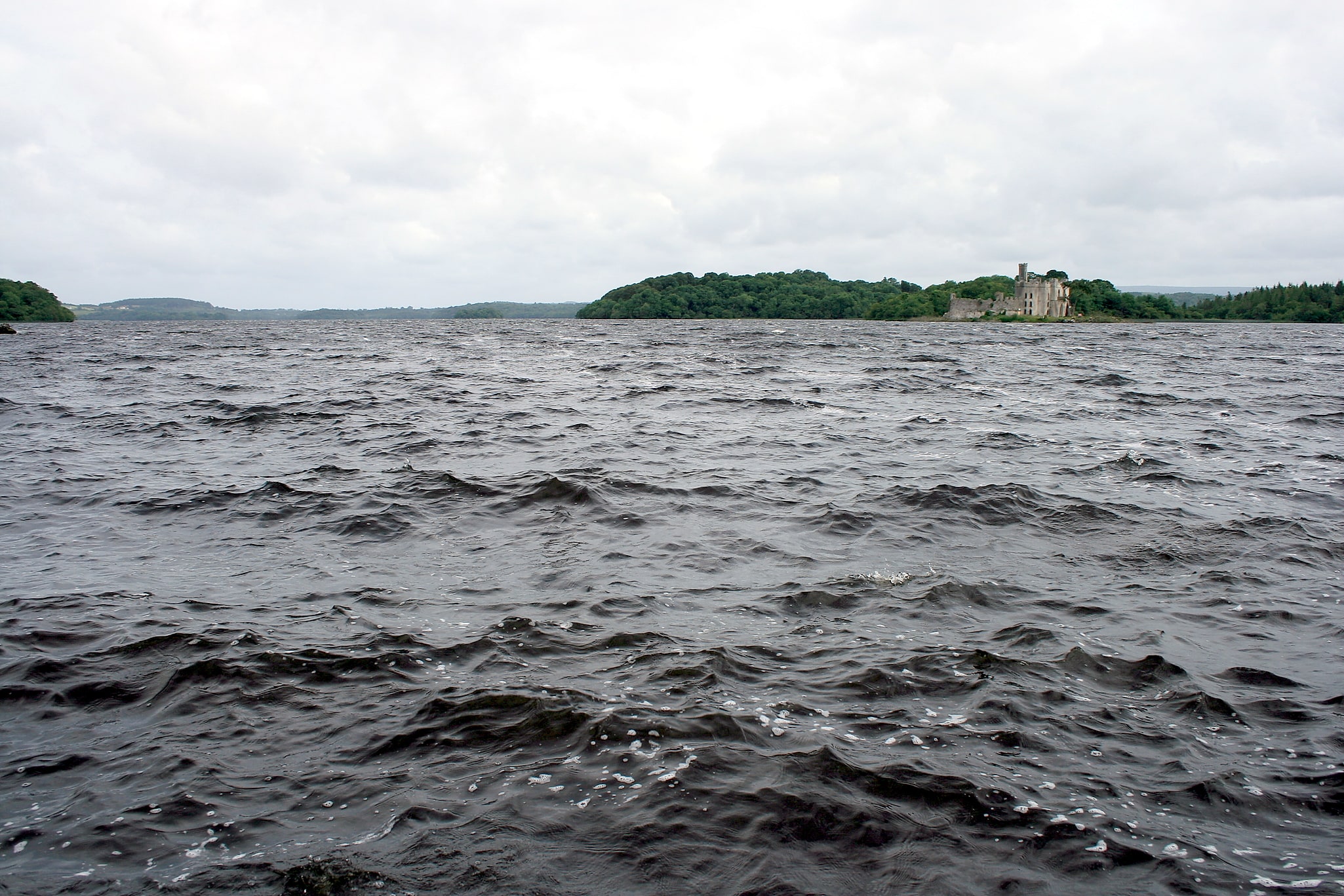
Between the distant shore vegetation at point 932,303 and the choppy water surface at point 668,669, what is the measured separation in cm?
15195

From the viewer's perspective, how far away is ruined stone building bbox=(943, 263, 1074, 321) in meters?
152

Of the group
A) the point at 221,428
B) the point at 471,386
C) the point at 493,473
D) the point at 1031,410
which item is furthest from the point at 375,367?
the point at 1031,410

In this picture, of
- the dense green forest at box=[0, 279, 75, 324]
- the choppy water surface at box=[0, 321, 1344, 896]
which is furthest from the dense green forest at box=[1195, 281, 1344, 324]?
the dense green forest at box=[0, 279, 75, 324]

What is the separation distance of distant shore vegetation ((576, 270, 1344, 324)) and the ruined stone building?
179 inches

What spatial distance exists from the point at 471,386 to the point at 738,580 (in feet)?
74.2

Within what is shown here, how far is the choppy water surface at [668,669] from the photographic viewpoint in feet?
14.7

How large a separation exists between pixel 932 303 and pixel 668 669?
175983 mm

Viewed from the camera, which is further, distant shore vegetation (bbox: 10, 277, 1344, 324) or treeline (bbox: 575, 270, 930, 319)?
treeline (bbox: 575, 270, 930, 319)

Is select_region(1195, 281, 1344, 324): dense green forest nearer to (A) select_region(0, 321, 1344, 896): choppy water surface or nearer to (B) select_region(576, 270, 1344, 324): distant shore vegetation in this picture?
(B) select_region(576, 270, 1344, 324): distant shore vegetation

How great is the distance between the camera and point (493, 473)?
14.0m

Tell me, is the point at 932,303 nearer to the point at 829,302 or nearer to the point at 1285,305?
the point at 829,302

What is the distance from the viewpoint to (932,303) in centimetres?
16950

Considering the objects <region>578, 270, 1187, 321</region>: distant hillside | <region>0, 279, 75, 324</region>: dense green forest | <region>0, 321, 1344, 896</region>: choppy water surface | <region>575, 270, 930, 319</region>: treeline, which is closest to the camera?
<region>0, 321, 1344, 896</region>: choppy water surface

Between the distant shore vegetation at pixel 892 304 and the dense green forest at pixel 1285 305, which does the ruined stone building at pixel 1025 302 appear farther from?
the dense green forest at pixel 1285 305
